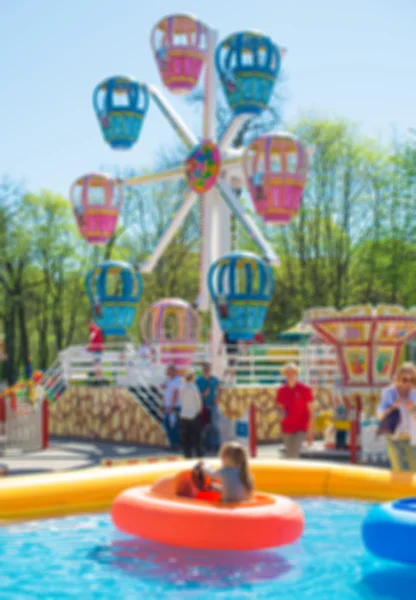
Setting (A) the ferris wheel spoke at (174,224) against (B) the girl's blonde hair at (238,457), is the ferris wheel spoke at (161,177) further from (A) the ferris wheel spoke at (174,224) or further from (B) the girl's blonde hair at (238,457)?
(B) the girl's blonde hair at (238,457)

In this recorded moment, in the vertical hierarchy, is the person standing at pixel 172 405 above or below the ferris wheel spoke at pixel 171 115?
below

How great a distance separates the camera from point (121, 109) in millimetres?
21016

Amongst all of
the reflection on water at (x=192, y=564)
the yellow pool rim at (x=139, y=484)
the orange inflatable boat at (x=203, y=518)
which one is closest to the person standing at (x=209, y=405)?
the yellow pool rim at (x=139, y=484)

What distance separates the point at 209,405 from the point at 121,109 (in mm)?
9060

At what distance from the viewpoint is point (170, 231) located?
21781mm

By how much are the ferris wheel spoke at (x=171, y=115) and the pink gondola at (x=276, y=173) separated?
383 centimetres

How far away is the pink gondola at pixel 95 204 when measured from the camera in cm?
2147

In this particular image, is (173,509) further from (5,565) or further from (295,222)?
(295,222)

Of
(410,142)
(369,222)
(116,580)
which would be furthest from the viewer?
(369,222)

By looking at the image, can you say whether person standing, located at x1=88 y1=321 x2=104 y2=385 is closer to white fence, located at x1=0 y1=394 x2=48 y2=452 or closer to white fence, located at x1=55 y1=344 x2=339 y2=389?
white fence, located at x1=55 y1=344 x2=339 y2=389

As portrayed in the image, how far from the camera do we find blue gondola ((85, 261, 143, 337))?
21875mm

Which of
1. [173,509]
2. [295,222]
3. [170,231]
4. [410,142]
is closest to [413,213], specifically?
[410,142]

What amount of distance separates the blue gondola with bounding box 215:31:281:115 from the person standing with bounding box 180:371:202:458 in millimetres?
7771

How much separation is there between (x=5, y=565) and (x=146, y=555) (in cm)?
124
